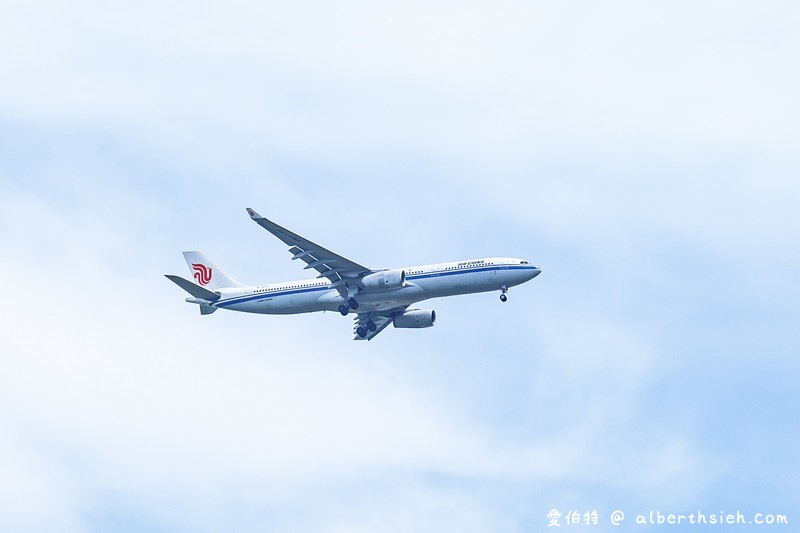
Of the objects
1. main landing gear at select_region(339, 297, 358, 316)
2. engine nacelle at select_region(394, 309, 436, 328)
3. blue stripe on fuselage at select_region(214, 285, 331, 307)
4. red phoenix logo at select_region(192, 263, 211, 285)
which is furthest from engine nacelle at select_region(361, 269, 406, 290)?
red phoenix logo at select_region(192, 263, 211, 285)

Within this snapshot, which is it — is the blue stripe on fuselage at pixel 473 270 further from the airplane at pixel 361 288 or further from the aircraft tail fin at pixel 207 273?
the aircraft tail fin at pixel 207 273

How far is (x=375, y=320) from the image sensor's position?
91625 millimetres

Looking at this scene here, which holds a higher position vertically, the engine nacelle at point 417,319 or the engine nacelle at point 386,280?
the engine nacelle at point 417,319

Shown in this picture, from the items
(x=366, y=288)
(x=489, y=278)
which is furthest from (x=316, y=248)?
(x=489, y=278)

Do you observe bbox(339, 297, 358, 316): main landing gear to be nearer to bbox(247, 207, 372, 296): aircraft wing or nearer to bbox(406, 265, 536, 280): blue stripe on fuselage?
bbox(247, 207, 372, 296): aircraft wing

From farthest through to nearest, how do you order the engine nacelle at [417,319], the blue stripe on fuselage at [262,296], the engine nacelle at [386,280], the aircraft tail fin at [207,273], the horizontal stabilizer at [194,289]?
the aircraft tail fin at [207,273]
the engine nacelle at [417,319]
the horizontal stabilizer at [194,289]
the blue stripe on fuselage at [262,296]
the engine nacelle at [386,280]

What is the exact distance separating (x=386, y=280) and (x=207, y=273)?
18.5m

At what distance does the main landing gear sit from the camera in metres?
83.8

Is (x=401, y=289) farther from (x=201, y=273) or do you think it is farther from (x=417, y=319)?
(x=201, y=273)

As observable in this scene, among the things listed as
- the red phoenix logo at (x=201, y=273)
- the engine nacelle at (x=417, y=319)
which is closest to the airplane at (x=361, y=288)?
the engine nacelle at (x=417, y=319)

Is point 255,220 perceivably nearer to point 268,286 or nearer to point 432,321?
point 268,286

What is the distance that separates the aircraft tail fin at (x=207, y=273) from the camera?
93125mm

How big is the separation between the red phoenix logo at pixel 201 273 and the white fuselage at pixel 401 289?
416cm

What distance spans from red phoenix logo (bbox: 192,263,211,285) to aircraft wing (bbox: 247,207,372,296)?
13590 mm
